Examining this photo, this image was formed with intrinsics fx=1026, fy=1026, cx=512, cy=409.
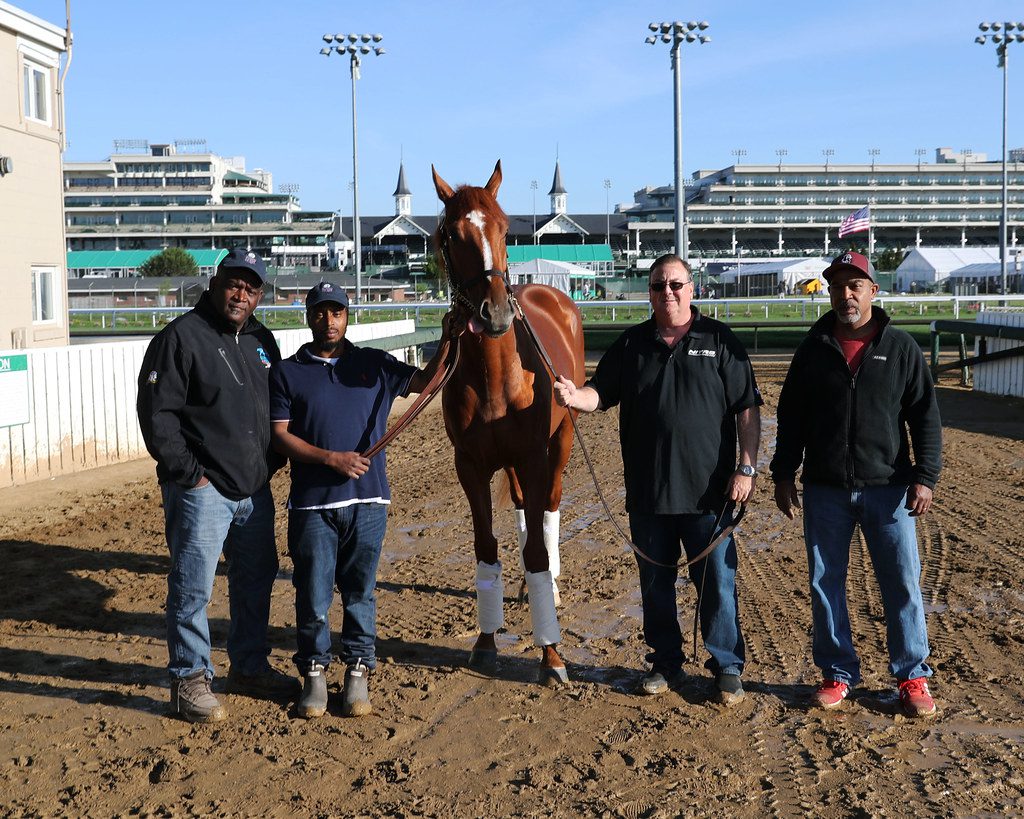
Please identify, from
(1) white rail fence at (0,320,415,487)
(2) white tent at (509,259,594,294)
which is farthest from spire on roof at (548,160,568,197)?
(1) white rail fence at (0,320,415,487)

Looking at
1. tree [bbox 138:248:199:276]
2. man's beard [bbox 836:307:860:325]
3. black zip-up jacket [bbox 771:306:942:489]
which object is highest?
tree [bbox 138:248:199:276]

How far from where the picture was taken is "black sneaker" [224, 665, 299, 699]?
14.3 ft

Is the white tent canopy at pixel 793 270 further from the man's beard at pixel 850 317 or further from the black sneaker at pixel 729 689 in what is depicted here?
the black sneaker at pixel 729 689

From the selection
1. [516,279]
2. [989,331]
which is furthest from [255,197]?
[989,331]

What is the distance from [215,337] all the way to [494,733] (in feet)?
6.26

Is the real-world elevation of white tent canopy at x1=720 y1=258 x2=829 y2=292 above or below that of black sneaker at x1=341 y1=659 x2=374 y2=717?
above

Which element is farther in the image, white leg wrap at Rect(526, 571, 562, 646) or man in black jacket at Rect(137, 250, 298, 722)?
white leg wrap at Rect(526, 571, 562, 646)

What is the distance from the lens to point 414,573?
251 inches

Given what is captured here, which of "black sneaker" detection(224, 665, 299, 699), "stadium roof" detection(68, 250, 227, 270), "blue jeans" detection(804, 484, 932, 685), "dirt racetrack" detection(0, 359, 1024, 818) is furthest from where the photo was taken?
"stadium roof" detection(68, 250, 227, 270)

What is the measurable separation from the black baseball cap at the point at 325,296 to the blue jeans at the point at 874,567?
82.3 inches

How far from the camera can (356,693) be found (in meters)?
4.14

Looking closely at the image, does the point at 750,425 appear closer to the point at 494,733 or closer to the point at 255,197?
the point at 494,733

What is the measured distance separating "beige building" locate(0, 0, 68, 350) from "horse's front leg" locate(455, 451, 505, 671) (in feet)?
39.6

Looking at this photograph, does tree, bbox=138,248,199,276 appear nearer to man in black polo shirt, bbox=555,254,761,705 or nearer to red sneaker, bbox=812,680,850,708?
man in black polo shirt, bbox=555,254,761,705
